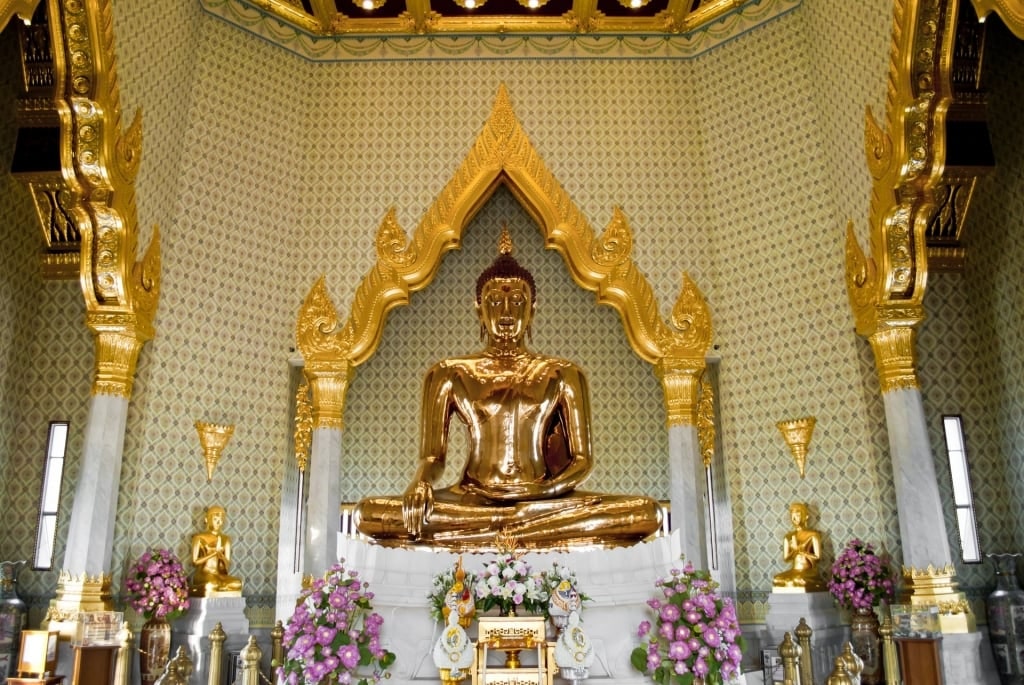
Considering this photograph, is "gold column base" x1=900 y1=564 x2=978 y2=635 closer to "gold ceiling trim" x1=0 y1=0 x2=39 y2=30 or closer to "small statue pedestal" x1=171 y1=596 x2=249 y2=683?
"small statue pedestal" x1=171 y1=596 x2=249 y2=683

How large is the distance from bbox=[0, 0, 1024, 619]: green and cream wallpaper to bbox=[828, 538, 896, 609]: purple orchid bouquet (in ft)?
0.89

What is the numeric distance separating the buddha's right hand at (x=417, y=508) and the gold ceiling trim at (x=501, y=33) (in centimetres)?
520

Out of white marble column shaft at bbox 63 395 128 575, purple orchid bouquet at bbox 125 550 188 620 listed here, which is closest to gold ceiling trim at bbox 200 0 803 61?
white marble column shaft at bbox 63 395 128 575

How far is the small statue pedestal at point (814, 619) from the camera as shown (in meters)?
6.69

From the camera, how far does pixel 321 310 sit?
797 centimetres

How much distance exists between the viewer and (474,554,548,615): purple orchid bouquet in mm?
4188

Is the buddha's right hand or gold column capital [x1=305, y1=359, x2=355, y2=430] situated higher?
gold column capital [x1=305, y1=359, x2=355, y2=430]

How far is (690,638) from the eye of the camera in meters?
4.09

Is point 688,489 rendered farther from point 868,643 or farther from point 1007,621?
point 1007,621

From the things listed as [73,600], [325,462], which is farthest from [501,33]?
[73,600]

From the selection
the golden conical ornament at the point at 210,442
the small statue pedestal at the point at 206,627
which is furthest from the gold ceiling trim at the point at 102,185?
the small statue pedestal at the point at 206,627

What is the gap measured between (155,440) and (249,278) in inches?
66.5

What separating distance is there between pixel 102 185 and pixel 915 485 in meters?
6.42

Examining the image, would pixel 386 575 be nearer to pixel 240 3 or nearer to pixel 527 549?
pixel 527 549
